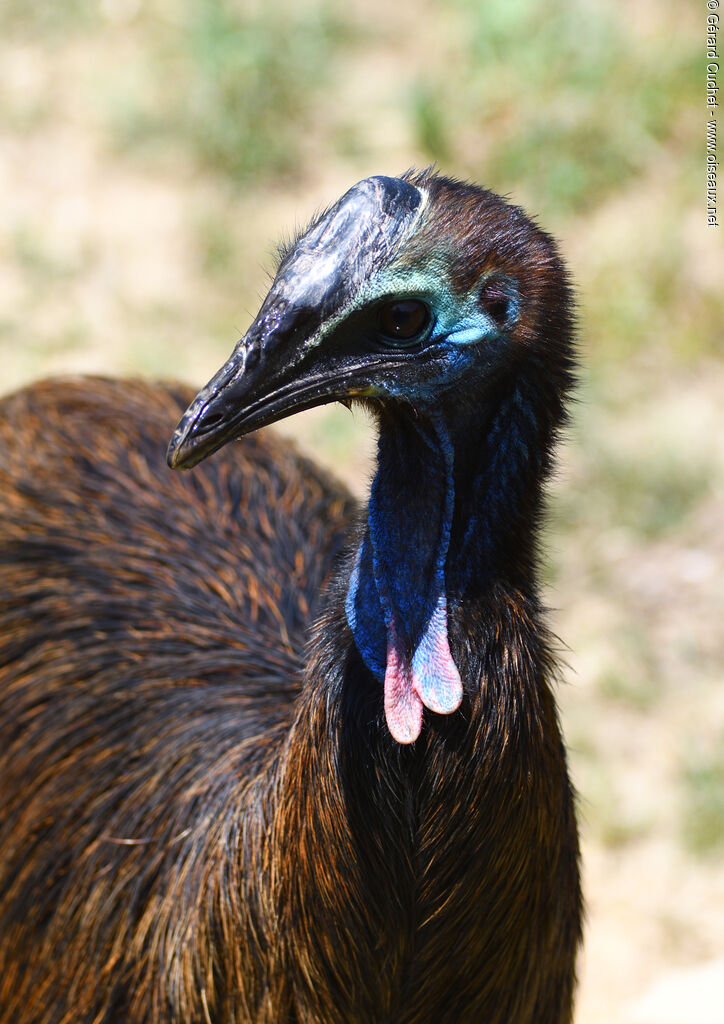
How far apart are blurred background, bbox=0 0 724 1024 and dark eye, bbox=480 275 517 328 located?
9.28 feet

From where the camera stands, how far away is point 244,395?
2.10 m

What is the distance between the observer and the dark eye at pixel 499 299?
2168 mm

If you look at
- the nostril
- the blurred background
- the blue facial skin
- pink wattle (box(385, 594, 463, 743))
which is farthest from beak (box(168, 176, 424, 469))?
the blurred background

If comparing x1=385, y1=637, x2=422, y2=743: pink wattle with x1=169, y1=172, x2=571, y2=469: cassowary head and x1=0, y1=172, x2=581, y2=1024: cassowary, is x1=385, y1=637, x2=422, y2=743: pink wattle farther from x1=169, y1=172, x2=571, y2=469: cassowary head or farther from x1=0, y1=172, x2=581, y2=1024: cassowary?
x1=169, y1=172, x2=571, y2=469: cassowary head

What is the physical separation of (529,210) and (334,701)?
485cm

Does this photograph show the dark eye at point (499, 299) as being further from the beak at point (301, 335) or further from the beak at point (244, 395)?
the beak at point (244, 395)

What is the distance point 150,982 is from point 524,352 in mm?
1495

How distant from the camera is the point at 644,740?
491 centimetres

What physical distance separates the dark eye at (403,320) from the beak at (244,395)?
0.11m

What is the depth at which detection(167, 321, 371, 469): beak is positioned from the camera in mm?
2090

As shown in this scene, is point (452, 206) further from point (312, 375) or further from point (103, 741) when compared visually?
point (103, 741)

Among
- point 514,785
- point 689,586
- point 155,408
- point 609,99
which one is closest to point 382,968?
point 514,785

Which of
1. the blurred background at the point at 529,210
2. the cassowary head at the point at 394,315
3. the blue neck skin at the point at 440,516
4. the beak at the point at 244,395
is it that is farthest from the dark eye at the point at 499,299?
the blurred background at the point at 529,210

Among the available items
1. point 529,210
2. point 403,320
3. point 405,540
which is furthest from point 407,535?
point 529,210
